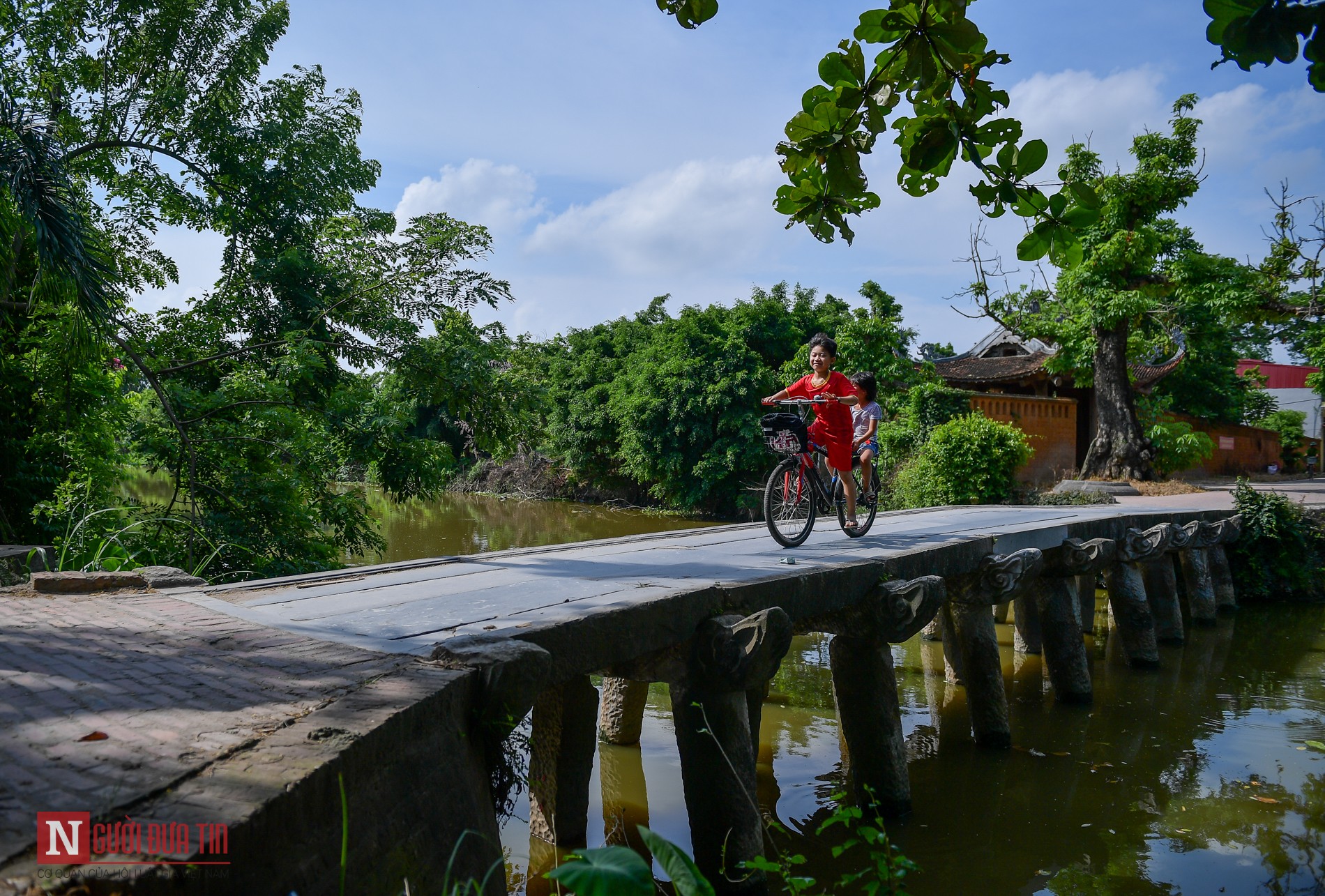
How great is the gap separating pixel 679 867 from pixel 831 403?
4798 millimetres

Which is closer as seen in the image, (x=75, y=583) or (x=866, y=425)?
(x=75, y=583)

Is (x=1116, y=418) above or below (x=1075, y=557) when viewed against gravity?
above

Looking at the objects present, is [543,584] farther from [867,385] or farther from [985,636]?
[985,636]

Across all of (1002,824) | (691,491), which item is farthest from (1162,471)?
(1002,824)

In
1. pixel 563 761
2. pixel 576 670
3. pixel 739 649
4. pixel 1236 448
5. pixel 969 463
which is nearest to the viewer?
pixel 576 670

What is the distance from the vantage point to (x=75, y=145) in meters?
10.8

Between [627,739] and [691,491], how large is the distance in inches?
754

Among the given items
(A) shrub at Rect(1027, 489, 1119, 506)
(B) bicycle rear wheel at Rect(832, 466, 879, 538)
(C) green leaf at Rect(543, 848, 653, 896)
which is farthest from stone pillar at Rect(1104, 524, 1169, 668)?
(C) green leaf at Rect(543, 848, 653, 896)

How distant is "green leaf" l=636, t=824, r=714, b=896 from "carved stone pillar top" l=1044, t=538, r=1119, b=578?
22.9 ft

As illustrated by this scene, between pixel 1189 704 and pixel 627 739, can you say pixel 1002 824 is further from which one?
pixel 1189 704

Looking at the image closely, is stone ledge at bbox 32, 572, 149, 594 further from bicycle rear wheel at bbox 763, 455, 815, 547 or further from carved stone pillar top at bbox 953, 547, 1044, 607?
carved stone pillar top at bbox 953, 547, 1044, 607

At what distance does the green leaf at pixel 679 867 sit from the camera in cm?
210

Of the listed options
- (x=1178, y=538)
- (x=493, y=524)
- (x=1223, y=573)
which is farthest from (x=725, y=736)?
(x=493, y=524)

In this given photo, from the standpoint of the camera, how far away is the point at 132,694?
8.59 feet
